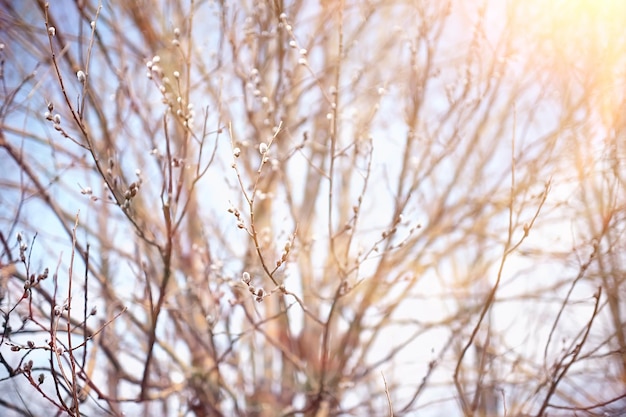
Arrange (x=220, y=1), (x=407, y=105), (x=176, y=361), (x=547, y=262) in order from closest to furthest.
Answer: (x=220, y=1) < (x=407, y=105) < (x=176, y=361) < (x=547, y=262)

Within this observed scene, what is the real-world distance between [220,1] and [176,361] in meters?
2.42

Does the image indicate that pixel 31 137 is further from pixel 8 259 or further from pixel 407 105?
pixel 407 105

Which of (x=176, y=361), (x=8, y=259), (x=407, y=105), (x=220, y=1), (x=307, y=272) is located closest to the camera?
(x=8, y=259)

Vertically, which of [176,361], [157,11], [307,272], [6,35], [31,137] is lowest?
[176,361]

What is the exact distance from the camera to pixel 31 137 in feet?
11.9

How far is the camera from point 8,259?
2455 mm

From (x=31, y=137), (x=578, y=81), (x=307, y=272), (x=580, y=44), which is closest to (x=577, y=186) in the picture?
(x=578, y=81)

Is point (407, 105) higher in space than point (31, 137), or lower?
lower

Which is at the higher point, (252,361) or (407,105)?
(407,105)

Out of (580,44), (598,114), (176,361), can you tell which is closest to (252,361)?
(176,361)

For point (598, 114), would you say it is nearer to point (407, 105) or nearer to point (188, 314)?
point (407, 105)

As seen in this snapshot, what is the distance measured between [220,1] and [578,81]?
7.30 ft

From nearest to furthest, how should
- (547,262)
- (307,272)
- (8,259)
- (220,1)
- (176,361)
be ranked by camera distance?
(8,259)
(220,1)
(176,361)
(547,262)
(307,272)

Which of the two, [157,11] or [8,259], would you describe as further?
[157,11]
